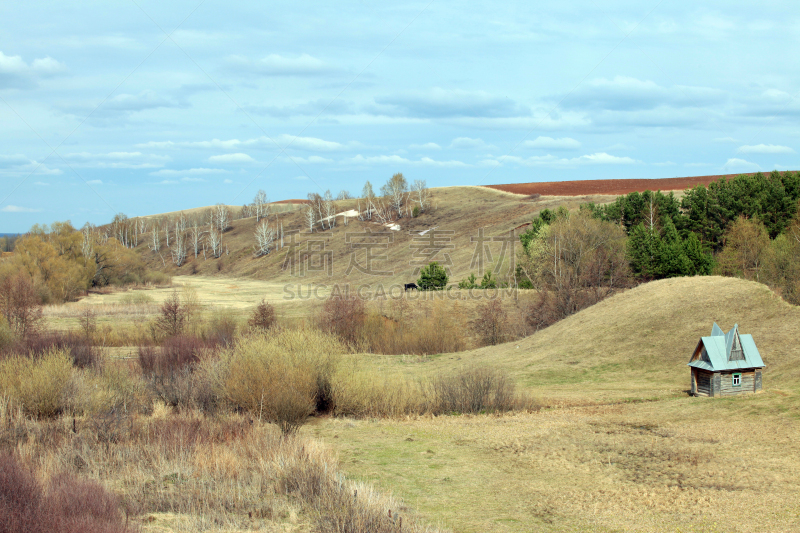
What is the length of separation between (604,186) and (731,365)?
410ft

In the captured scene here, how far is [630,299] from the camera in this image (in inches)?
1415

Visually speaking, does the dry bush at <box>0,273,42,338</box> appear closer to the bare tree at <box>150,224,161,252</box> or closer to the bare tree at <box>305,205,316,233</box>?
the bare tree at <box>305,205,316,233</box>

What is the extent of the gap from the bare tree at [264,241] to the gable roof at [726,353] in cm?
11206

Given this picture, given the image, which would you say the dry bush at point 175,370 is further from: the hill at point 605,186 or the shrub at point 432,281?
the hill at point 605,186

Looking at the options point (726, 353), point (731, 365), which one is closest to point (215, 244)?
point (726, 353)

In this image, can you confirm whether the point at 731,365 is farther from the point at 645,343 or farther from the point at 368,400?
the point at 368,400

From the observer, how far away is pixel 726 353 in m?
18.8

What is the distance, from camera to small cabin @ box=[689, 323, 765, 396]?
61.2 ft

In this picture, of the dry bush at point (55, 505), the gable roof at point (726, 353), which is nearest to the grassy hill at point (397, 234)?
the gable roof at point (726, 353)

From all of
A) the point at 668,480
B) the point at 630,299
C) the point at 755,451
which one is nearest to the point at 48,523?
the point at 668,480

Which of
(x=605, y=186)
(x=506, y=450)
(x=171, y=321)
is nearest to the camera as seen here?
(x=506, y=450)

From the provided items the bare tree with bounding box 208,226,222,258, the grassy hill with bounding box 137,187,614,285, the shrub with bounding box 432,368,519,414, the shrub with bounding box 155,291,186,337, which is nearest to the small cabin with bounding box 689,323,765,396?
the shrub with bounding box 432,368,519,414

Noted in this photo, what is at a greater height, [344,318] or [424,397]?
[344,318]

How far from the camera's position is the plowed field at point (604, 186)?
120 m
